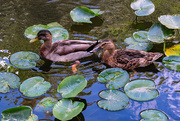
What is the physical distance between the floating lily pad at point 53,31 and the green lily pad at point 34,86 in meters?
1.98

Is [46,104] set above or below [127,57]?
below

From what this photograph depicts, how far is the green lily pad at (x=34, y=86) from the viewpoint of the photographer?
5.08 metres

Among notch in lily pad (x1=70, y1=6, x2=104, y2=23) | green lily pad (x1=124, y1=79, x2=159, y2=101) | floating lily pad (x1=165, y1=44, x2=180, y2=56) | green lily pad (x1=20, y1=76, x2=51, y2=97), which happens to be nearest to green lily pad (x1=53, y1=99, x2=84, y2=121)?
green lily pad (x1=20, y1=76, x2=51, y2=97)

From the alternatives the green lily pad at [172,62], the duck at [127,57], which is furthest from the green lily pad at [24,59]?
the green lily pad at [172,62]

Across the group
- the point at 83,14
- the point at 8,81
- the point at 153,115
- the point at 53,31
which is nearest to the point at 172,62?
the point at 153,115

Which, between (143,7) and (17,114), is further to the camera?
(143,7)

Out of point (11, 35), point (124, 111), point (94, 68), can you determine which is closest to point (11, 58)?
point (11, 35)

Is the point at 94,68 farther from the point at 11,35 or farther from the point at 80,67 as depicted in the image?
the point at 11,35

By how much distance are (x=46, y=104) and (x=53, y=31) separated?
295 centimetres

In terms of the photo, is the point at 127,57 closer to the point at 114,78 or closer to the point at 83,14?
the point at 114,78

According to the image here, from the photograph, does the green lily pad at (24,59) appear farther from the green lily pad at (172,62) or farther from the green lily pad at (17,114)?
the green lily pad at (172,62)

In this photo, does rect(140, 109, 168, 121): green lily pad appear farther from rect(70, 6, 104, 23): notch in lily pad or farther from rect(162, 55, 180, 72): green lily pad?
rect(70, 6, 104, 23): notch in lily pad

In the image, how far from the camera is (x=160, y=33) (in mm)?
6375

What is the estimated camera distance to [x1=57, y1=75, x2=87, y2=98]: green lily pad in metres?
4.82
